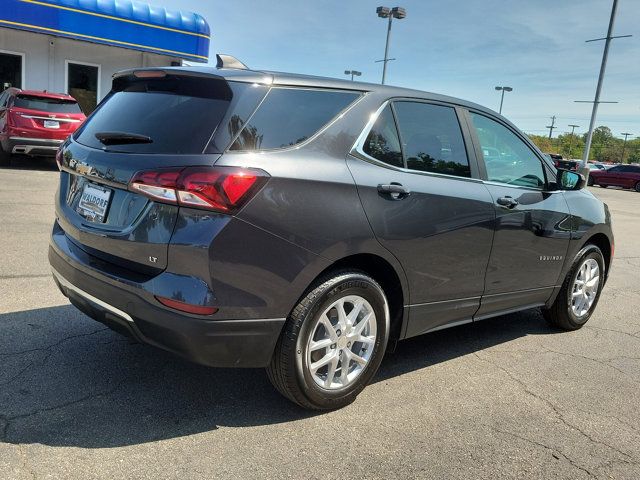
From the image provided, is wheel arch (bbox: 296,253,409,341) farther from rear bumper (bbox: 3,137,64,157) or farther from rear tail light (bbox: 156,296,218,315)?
rear bumper (bbox: 3,137,64,157)

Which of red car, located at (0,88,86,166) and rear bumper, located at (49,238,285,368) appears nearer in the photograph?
rear bumper, located at (49,238,285,368)

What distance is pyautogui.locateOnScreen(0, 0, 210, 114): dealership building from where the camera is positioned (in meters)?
17.8

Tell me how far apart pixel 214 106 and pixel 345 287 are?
1160 mm

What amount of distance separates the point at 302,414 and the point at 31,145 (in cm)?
1170

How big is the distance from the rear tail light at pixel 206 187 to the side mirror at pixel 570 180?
3008mm

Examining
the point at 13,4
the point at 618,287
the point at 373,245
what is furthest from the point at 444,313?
the point at 13,4

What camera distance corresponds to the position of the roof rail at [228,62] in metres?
3.30

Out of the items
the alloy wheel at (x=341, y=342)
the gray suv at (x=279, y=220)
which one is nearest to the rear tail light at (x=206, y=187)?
the gray suv at (x=279, y=220)

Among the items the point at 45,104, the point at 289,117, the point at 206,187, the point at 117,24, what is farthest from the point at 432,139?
the point at 117,24

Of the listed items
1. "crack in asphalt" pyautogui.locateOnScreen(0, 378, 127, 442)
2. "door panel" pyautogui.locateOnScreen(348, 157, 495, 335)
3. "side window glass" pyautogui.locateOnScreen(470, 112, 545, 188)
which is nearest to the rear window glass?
"door panel" pyautogui.locateOnScreen(348, 157, 495, 335)

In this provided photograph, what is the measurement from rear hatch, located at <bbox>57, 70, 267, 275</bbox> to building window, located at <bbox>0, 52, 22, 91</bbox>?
63.6 feet

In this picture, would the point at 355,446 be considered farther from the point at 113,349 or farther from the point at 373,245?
the point at 113,349

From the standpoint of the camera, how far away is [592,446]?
10.1 ft

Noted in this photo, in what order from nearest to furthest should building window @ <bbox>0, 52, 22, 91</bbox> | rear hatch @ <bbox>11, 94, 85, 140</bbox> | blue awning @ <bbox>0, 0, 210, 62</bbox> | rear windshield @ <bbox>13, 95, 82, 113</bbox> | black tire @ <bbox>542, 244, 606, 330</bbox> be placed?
black tire @ <bbox>542, 244, 606, 330</bbox> < rear hatch @ <bbox>11, 94, 85, 140</bbox> < rear windshield @ <bbox>13, 95, 82, 113</bbox> < blue awning @ <bbox>0, 0, 210, 62</bbox> < building window @ <bbox>0, 52, 22, 91</bbox>
